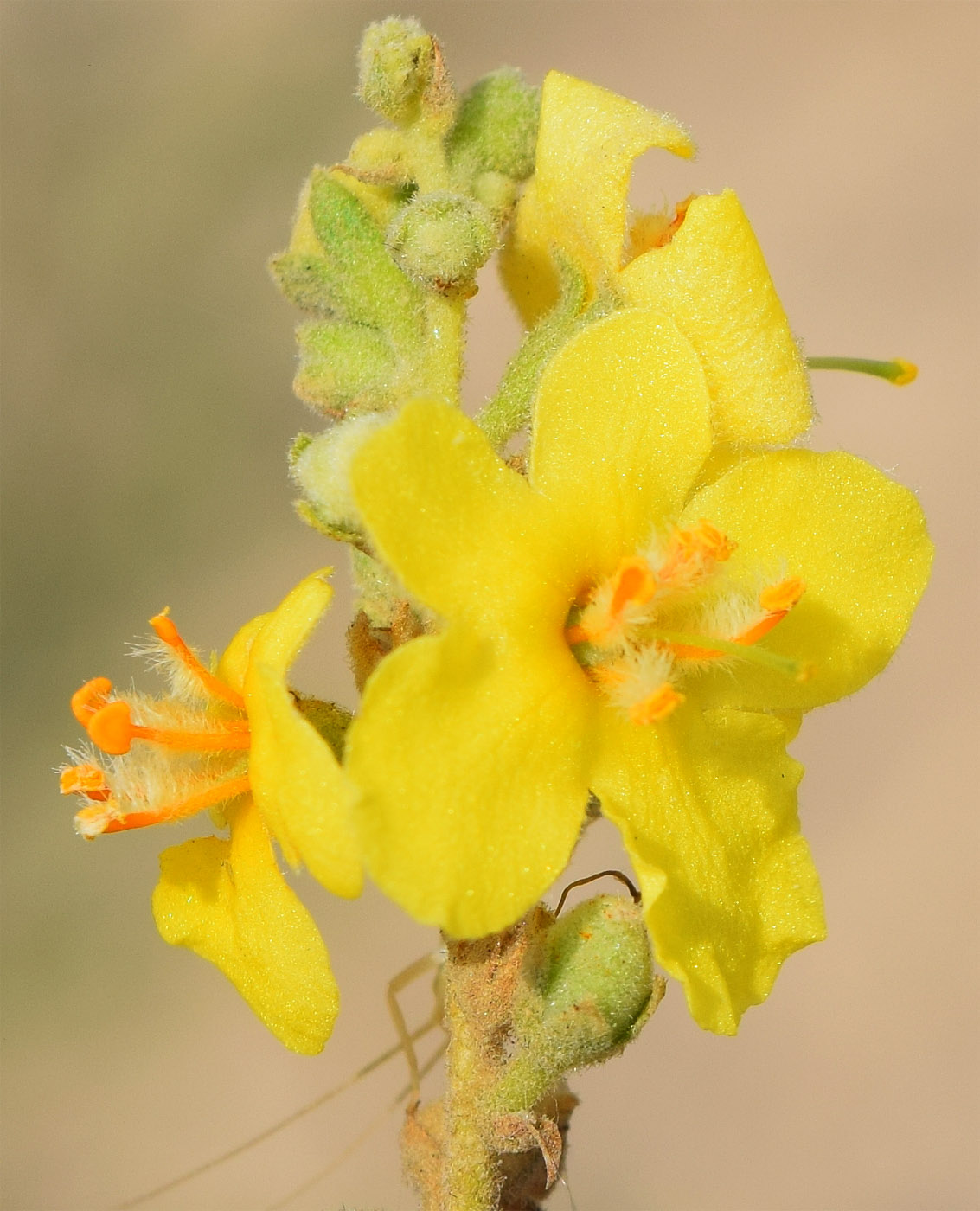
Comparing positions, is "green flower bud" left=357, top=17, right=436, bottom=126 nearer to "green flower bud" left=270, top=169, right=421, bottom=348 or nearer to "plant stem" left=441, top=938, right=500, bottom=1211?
"green flower bud" left=270, top=169, right=421, bottom=348

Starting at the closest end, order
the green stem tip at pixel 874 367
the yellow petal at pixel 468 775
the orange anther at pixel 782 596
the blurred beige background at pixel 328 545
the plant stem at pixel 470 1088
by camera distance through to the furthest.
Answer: the yellow petal at pixel 468 775, the orange anther at pixel 782 596, the plant stem at pixel 470 1088, the green stem tip at pixel 874 367, the blurred beige background at pixel 328 545

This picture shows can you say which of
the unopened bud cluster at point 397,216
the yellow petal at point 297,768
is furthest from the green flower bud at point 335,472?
the unopened bud cluster at point 397,216

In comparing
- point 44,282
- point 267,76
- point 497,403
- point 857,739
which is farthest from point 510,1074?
point 267,76

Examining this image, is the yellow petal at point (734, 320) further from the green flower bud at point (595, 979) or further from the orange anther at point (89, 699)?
the orange anther at point (89, 699)

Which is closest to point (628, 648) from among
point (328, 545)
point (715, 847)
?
point (715, 847)

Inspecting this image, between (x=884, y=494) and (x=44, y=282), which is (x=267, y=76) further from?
(x=884, y=494)

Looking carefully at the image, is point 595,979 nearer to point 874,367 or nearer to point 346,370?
point 346,370
